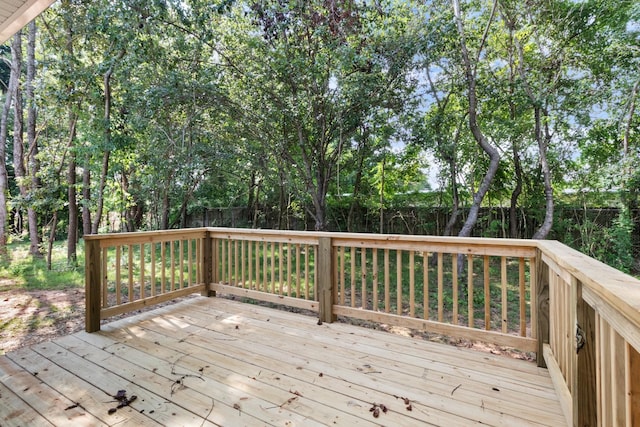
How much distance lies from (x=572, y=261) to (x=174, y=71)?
587 centimetres

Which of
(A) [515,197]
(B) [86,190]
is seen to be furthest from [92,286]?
(A) [515,197]

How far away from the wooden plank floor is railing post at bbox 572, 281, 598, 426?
389 mm

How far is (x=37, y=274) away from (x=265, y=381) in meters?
5.97

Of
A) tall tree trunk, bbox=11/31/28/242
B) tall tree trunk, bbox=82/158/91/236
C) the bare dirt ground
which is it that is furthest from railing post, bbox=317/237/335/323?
tall tree trunk, bbox=11/31/28/242

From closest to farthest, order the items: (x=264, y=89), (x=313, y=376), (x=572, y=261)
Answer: (x=572, y=261) → (x=313, y=376) → (x=264, y=89)

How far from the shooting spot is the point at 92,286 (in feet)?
9.22

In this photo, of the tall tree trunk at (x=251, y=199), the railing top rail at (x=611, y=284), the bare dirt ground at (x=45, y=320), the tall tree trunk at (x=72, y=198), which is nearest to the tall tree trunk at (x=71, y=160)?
the tall tree trunk at (x=72, y=198)

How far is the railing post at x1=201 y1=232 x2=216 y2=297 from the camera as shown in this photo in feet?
13.0

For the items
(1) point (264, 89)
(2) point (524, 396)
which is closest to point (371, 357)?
(2) point (524, 396)

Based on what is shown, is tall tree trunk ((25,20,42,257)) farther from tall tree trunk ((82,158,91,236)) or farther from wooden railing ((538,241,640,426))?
wooden railing ((538,241,640,426))

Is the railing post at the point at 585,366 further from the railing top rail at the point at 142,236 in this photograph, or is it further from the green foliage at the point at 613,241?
the green foliage at the point at 613,241

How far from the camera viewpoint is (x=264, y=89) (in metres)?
5.58

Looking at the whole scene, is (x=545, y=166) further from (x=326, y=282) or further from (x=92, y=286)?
(x=92, y=286)

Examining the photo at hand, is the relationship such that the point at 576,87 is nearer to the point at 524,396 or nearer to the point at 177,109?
the point at 524,396
